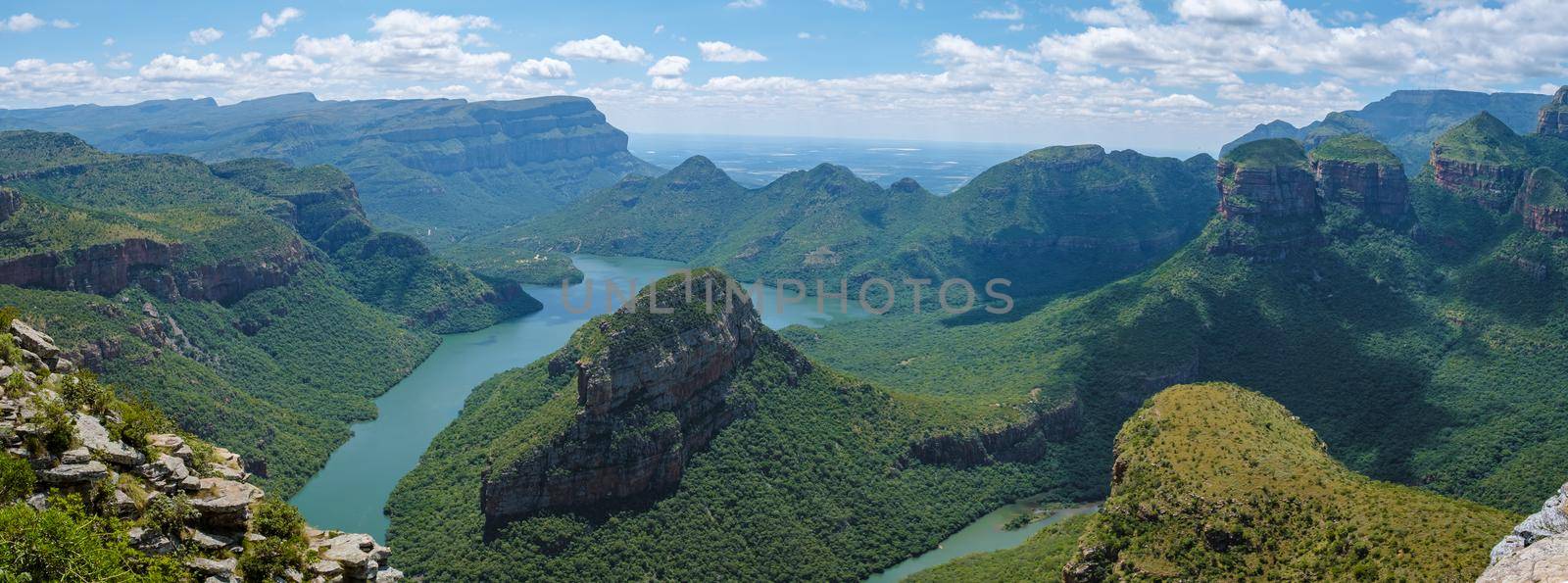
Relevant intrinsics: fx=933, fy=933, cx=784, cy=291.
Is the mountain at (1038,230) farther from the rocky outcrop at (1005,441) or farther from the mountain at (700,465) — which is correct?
the mountain at (700,465)

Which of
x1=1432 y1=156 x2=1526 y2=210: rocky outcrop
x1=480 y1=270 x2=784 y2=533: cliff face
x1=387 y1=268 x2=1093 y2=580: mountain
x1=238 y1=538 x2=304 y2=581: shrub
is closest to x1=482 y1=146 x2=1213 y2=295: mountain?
x1=1432 y1=156 x2=1526 y2=210: rocky outcrop

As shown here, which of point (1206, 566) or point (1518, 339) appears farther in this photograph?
point (1518, 339)

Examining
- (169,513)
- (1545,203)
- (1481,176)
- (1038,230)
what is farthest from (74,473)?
(1038,230)

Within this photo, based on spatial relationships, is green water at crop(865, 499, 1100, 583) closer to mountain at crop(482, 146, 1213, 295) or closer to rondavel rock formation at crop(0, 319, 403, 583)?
rondavel rock formation at crop(0, 319, 403, 583)

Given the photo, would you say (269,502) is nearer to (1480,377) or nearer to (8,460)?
(8,460)

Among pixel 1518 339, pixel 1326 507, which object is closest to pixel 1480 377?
pixel 1518 339

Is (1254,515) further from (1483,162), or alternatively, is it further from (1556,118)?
(1556,118)
